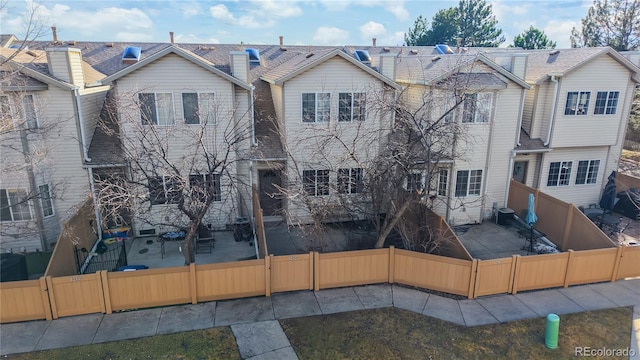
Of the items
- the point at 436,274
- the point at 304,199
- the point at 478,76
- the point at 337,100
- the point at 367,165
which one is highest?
the point at 478,76

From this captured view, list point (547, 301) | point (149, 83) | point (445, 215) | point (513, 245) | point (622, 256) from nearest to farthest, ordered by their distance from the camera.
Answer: point (547, 301), point (622, 256), point (149, 83), point (513, 245), point (445, 215)

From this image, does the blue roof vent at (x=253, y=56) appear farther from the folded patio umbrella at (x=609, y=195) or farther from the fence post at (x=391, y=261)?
the folded patio umbrella at (x=609, y=195)

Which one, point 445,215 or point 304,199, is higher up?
point 304,199

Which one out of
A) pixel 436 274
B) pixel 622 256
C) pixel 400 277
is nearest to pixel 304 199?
pixel 400 277

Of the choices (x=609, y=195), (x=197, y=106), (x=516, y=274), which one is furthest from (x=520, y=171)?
(x=197, y=106)

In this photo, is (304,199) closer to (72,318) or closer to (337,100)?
(337,100)

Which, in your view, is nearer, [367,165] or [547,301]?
[547,301]

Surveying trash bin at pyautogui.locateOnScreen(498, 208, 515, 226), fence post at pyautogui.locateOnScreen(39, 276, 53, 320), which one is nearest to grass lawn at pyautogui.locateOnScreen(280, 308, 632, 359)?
fence post at pyautogui.locateOnScreen(39, 276, 53, 320)

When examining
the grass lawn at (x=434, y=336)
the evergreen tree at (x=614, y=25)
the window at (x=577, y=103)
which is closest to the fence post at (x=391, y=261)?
the grass lawn at (x=434, y=336)
